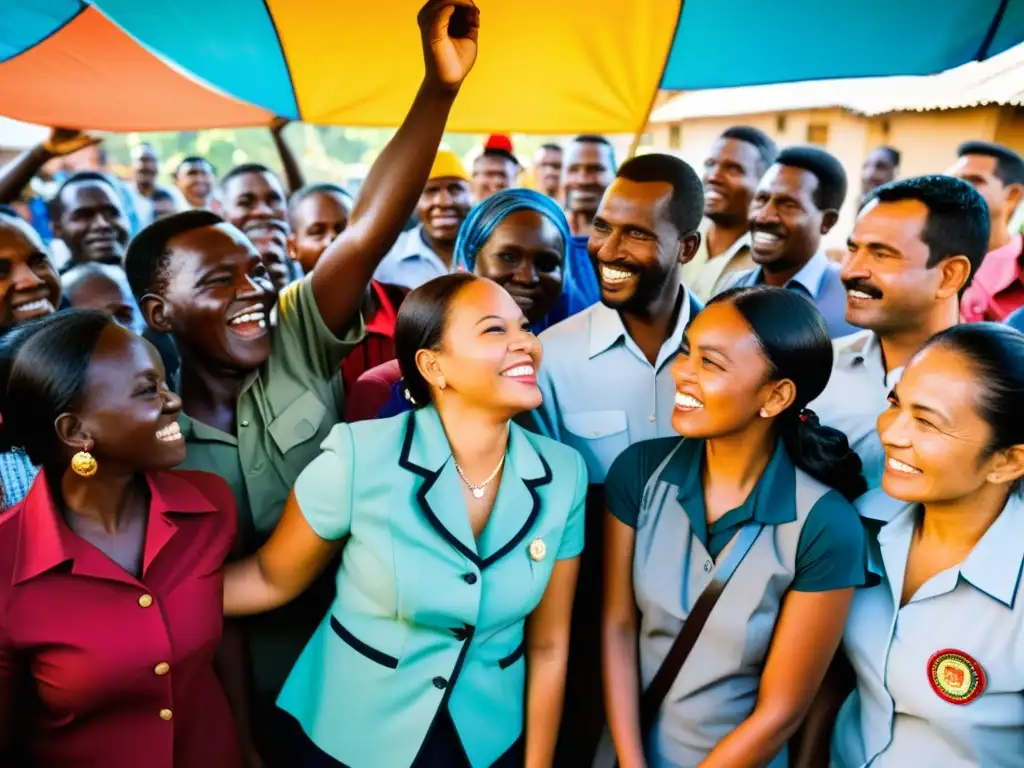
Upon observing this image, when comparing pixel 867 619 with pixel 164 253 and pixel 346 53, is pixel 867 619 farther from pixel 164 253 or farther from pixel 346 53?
pixel 346 53

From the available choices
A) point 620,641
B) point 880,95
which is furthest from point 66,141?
point 880,95

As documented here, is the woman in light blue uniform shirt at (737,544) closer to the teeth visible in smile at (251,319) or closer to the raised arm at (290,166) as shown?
the teeth visible in smile at (251,319)

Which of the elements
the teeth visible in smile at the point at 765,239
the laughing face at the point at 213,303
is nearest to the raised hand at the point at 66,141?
the laughing face at the point at 213,303

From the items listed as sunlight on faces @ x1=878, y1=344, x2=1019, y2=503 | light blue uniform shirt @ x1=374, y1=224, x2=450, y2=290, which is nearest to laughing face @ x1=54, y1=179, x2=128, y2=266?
light blue uniform shirt @ x1=374, y1=224, x2=450, y2=290

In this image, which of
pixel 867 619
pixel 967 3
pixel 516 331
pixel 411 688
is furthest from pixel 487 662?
pixel 967 3

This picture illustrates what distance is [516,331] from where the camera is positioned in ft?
6.37

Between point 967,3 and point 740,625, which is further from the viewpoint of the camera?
point 967,3

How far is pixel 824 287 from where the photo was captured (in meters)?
3.88

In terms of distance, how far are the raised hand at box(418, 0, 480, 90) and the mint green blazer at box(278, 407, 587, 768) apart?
100 cm

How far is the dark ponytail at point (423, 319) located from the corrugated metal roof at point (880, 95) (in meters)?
5.17

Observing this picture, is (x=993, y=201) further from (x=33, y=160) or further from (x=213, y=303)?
(x=33, y=160)

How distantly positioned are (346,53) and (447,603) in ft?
7.10

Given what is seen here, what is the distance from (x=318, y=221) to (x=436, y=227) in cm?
111

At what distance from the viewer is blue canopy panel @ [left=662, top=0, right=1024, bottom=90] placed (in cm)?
249
